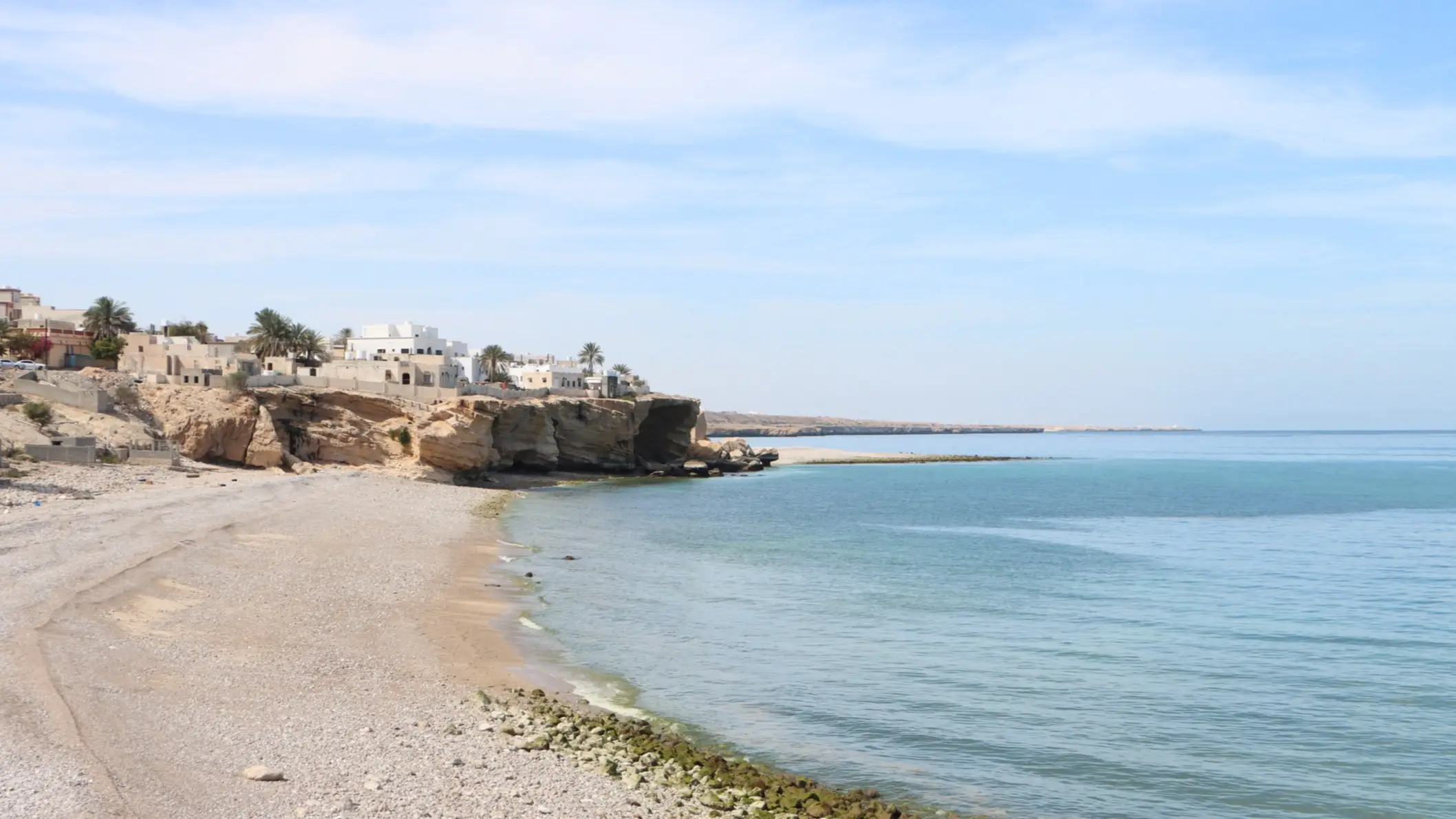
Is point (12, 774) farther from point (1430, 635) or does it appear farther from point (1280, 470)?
point (1280, 470)

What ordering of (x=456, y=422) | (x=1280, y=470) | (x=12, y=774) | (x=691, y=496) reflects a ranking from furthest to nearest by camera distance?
(x=1280, y=470) < (x=691, y=496) < (x=456, y=422) < (x=12, y=774)

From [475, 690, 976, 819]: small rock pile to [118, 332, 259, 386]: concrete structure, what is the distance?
5714 cm

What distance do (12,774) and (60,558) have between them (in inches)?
583

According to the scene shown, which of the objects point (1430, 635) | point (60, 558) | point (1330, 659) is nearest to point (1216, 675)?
point (1330, 659)

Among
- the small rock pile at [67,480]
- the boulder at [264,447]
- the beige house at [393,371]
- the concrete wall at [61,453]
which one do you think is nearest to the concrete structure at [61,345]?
the beige house at [393,371]

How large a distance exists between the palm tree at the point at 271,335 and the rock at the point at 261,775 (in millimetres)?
76247

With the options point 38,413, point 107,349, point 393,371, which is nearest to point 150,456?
point 38,413

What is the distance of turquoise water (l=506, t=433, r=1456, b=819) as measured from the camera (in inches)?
592

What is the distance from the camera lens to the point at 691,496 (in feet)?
239

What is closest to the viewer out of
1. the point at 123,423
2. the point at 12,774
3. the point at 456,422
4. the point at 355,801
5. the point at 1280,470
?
the point at 12,774

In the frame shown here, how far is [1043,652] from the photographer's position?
23062mm

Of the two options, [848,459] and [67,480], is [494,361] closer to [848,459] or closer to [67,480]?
[848,459]

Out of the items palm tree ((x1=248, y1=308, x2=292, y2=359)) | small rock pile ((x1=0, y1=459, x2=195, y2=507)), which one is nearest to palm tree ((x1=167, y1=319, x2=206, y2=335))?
palm tree ((x1=248, y1=308, x2=292, y2=359))

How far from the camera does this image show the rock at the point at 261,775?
1142cm
